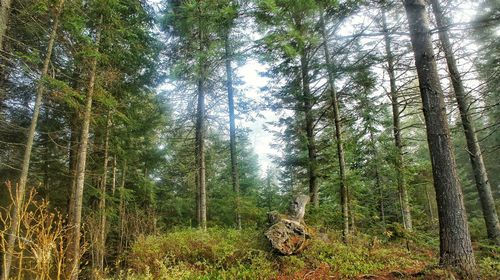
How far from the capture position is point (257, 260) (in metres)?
6.53

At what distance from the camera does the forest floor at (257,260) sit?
6086 millimetres

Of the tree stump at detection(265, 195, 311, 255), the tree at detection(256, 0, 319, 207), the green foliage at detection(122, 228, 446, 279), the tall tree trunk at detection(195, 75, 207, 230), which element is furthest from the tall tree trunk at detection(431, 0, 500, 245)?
the tall tree trunk at detection(195, 75, 207, 230)

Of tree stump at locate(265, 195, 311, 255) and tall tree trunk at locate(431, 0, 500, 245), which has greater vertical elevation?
tall tree trunk at locate(431, 0, 500, 245)

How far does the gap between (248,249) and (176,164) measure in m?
11.3

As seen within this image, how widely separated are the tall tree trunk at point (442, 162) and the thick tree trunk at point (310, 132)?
5.86m

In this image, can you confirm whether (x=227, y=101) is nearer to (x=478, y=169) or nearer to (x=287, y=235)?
(x=287, y=235)

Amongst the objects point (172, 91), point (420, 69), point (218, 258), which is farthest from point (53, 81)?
point (420, 69)

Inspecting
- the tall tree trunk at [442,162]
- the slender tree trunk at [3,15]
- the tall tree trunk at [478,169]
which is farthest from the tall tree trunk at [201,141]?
the tall tree trunk at [478,169]

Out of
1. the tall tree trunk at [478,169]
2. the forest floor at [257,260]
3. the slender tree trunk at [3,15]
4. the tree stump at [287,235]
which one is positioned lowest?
the forest floor at [257,260]

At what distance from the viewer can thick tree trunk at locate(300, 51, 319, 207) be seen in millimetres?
11484

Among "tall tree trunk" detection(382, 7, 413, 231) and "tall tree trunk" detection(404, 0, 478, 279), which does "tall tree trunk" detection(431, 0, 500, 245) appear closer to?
"tall tree trunk" detection(382, 7, 413, 231)

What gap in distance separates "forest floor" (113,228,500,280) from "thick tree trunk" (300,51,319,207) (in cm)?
343

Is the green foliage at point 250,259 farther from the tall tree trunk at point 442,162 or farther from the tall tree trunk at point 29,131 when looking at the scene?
the tall tree trunk at point 29,131

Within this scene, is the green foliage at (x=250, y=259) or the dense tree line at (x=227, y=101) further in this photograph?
the dense tree line at (x=227, y=101)
